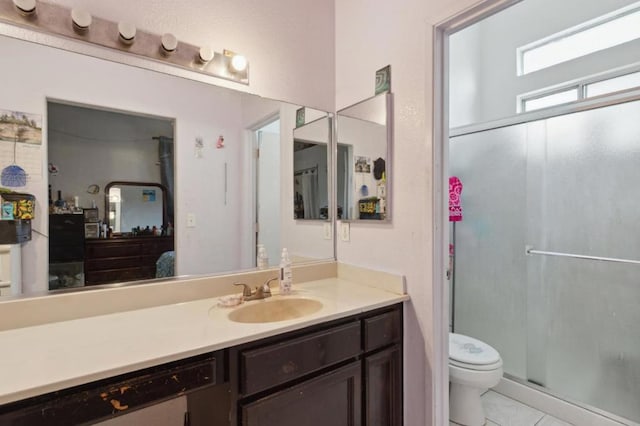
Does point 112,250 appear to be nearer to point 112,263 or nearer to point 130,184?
point 112,263

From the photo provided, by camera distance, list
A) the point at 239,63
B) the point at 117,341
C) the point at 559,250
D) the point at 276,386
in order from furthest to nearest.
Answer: the point at 559,250, the point at 239,63, the point at 276,386, the point at 117,341

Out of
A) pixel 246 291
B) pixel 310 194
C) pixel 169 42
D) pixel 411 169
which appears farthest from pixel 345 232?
pixel 169 42

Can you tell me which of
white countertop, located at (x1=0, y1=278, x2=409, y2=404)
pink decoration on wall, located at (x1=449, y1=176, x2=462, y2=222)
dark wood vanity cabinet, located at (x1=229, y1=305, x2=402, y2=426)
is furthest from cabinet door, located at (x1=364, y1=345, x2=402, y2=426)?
pink decoration on wall, located at (x1=449, y1=176, x2=462, y2=222)

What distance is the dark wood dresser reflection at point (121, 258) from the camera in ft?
3.93

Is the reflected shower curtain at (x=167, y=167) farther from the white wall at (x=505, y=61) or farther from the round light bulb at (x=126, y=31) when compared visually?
the white wall at (x=505, y=61)

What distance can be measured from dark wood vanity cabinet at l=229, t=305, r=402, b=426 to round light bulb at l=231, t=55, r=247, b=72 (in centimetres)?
124

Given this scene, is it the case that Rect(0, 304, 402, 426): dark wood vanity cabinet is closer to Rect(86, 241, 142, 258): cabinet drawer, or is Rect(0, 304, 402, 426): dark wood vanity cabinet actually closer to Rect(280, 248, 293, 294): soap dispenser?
Rect(280, 248, 293, 294): soap dispenser

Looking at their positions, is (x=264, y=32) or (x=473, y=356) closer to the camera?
(x=264, y=32)

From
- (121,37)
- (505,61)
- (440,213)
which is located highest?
(505,61)

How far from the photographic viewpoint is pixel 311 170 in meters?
1.86

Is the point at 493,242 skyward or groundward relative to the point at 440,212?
groundward

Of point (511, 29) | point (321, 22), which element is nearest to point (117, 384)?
point (321, 22)

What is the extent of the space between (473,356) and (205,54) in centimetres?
218

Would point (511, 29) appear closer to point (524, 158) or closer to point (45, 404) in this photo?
point (524, 158)
